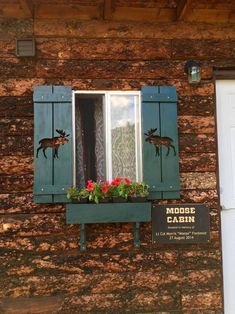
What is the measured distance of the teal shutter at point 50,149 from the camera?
354 centimetres

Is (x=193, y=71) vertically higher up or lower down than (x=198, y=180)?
higher up

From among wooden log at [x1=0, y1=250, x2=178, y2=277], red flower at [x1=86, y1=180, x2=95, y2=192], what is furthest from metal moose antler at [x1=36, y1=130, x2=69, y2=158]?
wooden log at [x1=0, y1=250, x2=178, y2=277]

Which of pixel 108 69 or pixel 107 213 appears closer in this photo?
pixel 107 213

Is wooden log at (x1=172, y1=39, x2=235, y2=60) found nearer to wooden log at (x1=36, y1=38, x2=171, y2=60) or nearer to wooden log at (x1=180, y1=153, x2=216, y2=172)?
wooden log at (x1=36, y1=38, x2=171, y2=60)

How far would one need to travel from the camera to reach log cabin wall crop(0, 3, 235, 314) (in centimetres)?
354

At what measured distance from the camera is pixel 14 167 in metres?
3.59

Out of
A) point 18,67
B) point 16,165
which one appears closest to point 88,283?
point 16,165

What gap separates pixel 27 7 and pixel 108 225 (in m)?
2.12

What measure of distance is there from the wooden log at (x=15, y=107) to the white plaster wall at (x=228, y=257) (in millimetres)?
2095

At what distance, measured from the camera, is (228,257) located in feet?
12.5

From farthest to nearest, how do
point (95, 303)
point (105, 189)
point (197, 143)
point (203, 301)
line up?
point (197, 143) → point (203, 301) → point (95, 303) → point (105, 189)

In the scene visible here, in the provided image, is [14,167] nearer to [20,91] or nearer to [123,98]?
[20,91]

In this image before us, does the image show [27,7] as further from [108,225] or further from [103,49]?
[108,225]

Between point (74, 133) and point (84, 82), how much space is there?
49cm
